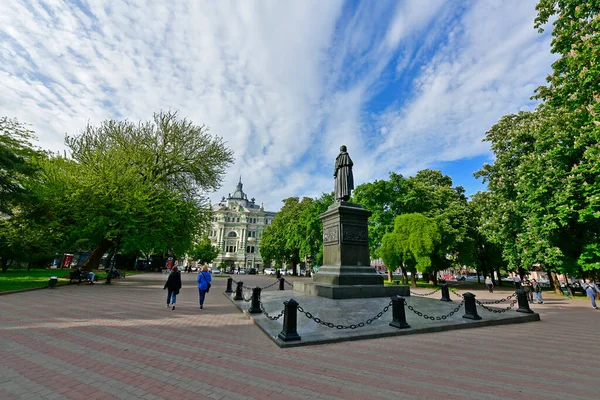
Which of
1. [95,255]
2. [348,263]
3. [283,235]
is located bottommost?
[348,263]

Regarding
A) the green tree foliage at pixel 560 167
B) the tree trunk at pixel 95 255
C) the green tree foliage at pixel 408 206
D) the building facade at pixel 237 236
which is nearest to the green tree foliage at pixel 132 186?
the tree trunk at pixel 95 255

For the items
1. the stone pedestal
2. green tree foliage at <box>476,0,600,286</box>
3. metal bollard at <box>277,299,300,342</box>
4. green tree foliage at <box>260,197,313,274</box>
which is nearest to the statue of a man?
the stone pedestal

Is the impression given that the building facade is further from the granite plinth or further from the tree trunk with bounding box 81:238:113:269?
the granite plinth

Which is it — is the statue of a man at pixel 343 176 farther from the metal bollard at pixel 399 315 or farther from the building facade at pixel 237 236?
the building facade at pixel 237 236

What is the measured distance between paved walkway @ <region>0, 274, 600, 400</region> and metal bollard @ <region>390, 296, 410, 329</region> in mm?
419

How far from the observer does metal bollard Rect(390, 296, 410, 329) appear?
7690 millimetres

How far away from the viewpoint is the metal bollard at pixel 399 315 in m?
7.69

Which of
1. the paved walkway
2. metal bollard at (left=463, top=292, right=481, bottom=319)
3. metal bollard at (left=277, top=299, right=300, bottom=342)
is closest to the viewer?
the paved walkway

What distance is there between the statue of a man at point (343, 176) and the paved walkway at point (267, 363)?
7.50m

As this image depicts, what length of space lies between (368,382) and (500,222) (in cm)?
2441

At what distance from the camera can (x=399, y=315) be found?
780cm

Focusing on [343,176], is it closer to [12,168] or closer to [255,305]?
[255,305]

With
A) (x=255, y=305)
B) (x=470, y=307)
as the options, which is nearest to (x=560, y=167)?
(x=470, y=307)

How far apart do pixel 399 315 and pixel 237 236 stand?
253ft
